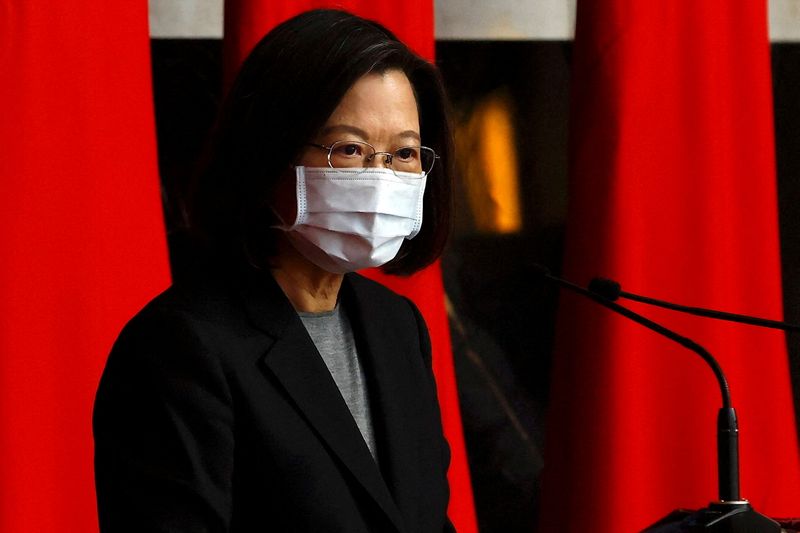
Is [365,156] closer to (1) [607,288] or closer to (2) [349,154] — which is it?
(2) [349,154]

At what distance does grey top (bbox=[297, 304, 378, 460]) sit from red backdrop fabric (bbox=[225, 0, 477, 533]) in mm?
545

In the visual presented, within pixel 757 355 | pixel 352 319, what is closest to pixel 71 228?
pixel 352 319

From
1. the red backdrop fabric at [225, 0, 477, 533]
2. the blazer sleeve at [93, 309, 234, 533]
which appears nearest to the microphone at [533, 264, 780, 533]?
the blazer sleeve at [93, 309, 234, 533]

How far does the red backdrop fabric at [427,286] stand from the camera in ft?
5.92

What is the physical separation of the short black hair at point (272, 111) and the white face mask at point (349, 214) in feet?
0.12

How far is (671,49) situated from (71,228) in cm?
110

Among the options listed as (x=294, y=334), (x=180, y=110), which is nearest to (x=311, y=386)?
(x=294, y=334)

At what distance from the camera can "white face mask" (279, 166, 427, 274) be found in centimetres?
116

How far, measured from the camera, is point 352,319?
4.18 feet

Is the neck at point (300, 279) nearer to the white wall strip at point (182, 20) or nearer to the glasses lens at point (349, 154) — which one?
the glasses lens at point (349, 154)

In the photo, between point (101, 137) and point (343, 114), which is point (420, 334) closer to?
point (343, 114)

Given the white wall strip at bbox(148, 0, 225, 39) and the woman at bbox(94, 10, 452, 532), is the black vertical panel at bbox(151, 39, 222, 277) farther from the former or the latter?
the woman at bbox(94, 10, 452, 532)

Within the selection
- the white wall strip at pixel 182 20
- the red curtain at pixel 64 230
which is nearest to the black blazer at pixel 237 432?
the red curtain at pixel 64 230

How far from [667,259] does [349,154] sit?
97cm
